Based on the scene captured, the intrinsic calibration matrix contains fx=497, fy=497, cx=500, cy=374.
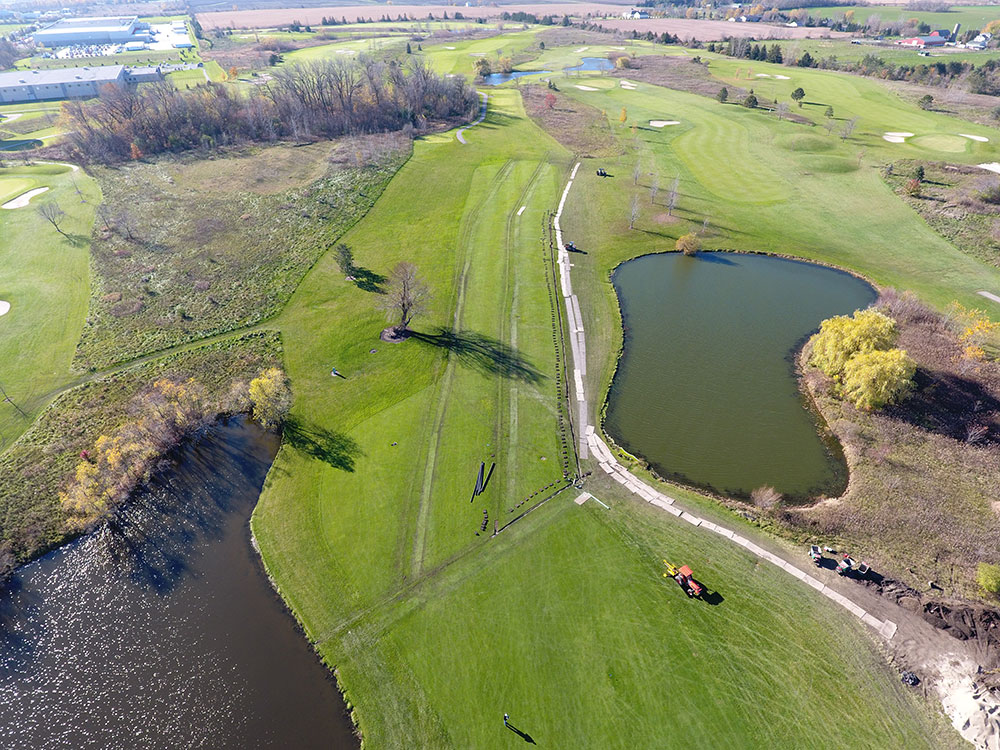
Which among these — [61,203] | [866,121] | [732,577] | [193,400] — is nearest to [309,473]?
[193,400]

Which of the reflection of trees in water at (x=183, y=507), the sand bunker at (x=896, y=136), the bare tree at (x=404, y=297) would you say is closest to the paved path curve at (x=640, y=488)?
the bare tree at (x=404, y=297)

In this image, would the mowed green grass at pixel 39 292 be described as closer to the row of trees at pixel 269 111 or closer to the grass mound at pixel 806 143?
the row of trees at pixel 269 111

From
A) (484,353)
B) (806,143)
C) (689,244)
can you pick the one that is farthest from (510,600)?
(806,143)

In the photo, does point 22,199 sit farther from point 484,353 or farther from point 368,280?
point 484,353

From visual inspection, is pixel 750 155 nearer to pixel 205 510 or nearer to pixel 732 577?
pixel 732 577

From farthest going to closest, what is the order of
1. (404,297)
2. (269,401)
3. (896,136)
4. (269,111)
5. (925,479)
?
(269,111) < (896,136) < (404,297) < (269,401) < (925,479)

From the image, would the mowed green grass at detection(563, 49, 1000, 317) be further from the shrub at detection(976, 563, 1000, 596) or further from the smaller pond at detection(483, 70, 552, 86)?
the smaller pond at detection(483, 70, 552, 86)

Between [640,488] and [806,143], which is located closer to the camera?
[640,488]

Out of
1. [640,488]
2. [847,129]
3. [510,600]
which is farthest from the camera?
[847,129]

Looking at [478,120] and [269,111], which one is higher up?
[269,111]
